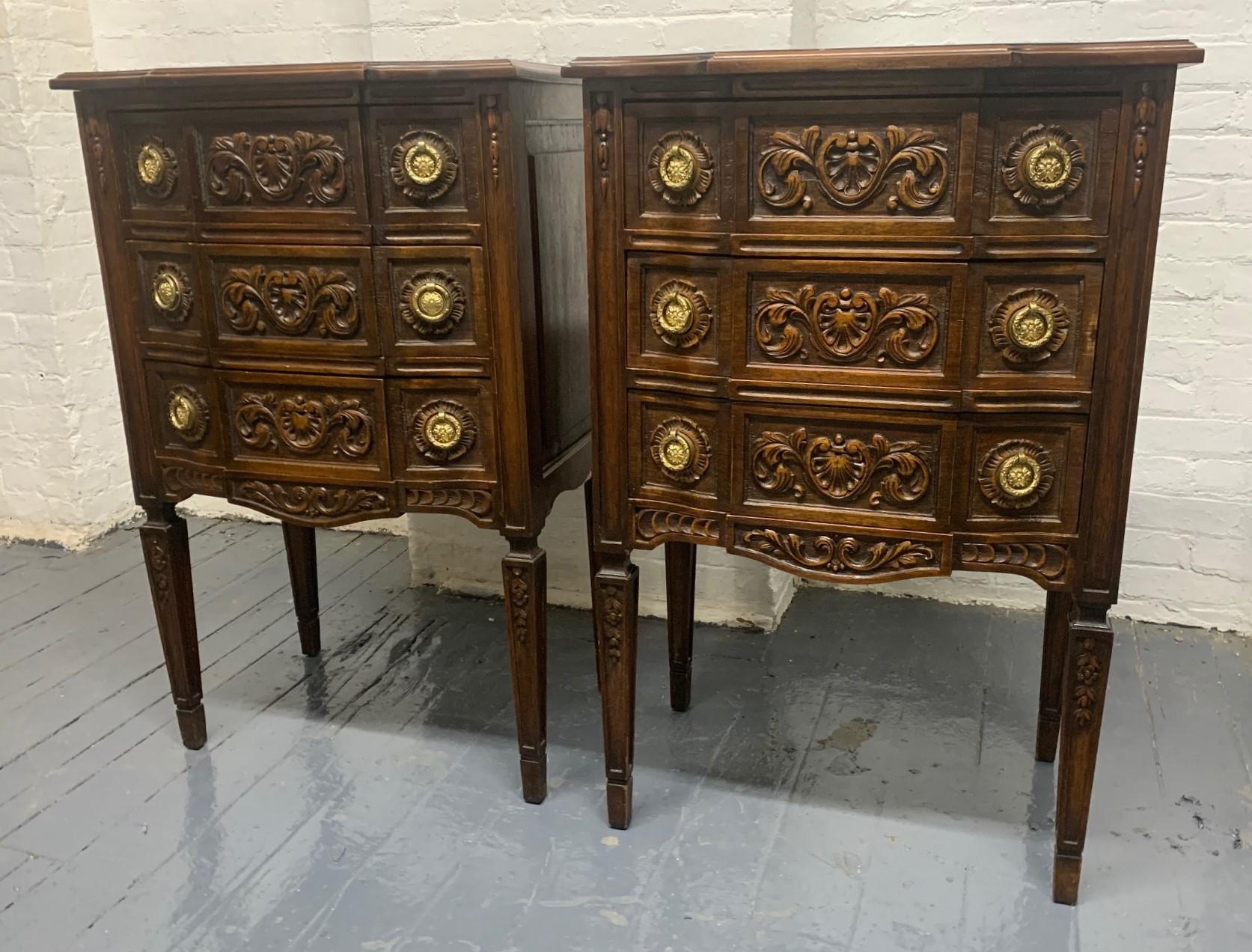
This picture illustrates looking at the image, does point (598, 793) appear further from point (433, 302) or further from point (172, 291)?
point (172, 291)

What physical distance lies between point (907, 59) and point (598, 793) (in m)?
1.28

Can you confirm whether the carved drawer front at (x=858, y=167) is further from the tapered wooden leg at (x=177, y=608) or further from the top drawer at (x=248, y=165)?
the tapered wooden leg at (x=177, y=608)

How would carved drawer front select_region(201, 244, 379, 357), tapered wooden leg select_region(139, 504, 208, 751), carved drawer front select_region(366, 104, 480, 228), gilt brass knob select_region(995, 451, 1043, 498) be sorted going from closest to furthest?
1. gilt brass knob select_region(995, 451, 1043, 498)
2. carved drawer front select_region(366, 104, 480, 228)
3. carved drawer front select_region(201, 244, 379, 357)
4. tapered wooden leg select_region(139, 504, 208, 751)

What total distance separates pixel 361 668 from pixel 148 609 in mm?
689

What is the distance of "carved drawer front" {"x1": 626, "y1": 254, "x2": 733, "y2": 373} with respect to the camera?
1539mm

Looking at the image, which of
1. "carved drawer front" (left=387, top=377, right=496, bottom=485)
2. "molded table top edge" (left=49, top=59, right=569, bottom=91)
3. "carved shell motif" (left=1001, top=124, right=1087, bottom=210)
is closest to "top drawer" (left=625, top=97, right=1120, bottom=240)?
"carved shell motif" (left=1001, top=124, right=1087, bottom=210)

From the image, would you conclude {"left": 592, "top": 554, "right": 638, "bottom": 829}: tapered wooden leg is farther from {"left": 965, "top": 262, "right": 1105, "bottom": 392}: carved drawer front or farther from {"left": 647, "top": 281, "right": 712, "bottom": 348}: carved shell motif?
{"left": 965, "top": 262, "right": 1105, "bottom": 392}: carved drawer front

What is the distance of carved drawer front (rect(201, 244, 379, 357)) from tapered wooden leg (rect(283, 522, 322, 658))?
72 cm

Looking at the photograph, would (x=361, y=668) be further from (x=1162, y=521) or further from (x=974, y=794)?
(x=1162, y=521)

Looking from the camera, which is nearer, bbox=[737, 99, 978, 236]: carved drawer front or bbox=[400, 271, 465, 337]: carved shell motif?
bbox=[737, 99, 978, 236]: carved drawer front

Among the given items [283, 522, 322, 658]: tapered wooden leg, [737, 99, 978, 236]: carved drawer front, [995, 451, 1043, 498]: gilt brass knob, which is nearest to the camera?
[737, 99, 978, 236]: carved drawer front

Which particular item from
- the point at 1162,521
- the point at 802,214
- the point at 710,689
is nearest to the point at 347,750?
the point at 710,689

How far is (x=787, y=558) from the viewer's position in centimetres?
162

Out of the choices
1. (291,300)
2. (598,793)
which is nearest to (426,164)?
(291,300)
